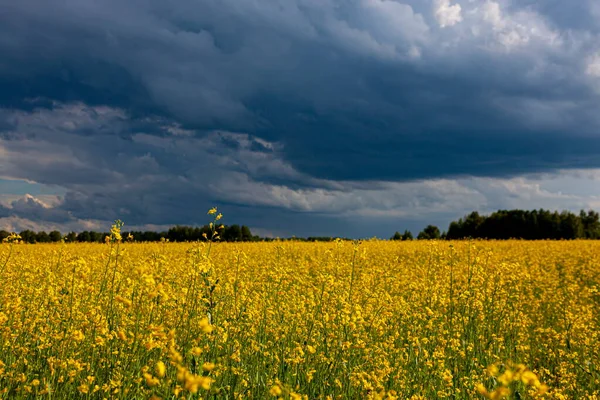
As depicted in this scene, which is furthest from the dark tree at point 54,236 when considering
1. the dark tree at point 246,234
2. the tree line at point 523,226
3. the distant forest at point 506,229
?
Result: the tree line at point 523,226

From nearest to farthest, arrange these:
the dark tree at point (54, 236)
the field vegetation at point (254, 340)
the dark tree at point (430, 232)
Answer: the field vegetation at point (254, 340), the dark tree at point (54, 236), the dark tree at point (430, 232)

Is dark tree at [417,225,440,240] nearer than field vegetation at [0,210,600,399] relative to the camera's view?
No

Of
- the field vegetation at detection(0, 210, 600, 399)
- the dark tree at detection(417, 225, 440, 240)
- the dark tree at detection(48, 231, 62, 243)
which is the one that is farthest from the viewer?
the dark tree at detection(417, 225, 440, 240)

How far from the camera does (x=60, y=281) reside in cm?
759

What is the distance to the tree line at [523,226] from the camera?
149ft

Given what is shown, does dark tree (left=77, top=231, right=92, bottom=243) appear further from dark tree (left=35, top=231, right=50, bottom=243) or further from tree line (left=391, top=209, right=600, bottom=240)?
tree line (left=391, top=209, right=600, bottom=240)

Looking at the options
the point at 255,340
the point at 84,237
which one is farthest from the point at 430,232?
the point at 255,340

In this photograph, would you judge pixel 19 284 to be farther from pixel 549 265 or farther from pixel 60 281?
pixel 549 265

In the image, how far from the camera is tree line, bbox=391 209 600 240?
4553 centimetres

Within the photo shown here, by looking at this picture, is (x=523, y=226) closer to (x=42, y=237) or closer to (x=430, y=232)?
(x=430, y=232)

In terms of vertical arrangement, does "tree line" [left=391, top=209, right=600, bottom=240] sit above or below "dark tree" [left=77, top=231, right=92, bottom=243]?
above

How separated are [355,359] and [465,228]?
1929 inches

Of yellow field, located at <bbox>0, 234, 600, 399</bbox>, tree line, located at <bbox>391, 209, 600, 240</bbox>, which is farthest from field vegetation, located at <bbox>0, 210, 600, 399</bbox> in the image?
tree line, located at <bbox>391, 209, 600, 240</bbox>

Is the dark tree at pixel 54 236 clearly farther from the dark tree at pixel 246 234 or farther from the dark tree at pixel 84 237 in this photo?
the dark tree at pixel 246 234
